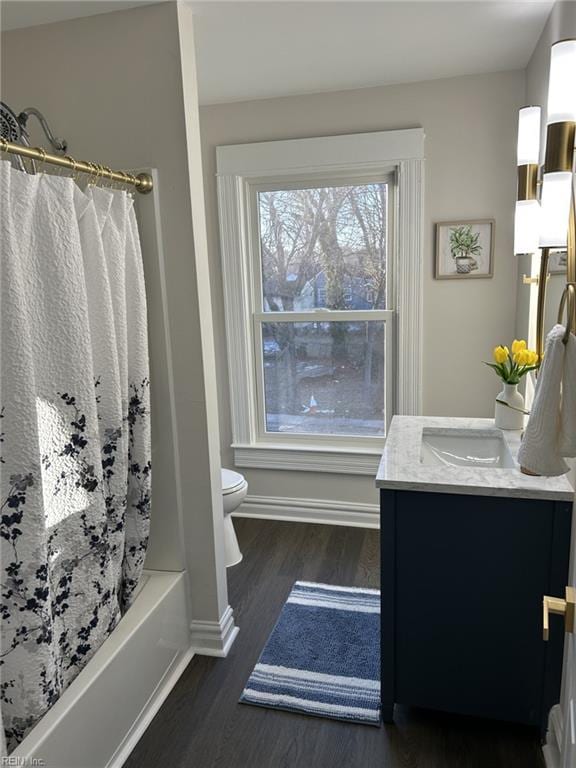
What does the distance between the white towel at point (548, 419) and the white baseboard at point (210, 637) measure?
1.48m

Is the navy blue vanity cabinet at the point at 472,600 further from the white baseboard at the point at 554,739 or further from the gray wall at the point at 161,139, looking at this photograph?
the gray wall at the point at 161,139

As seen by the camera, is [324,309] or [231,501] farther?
[324,309]

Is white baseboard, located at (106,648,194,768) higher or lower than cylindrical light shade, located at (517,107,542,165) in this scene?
lower

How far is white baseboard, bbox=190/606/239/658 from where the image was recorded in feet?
7.11

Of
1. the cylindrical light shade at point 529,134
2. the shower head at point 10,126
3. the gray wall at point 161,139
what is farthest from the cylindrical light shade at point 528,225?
the shower head at point 10,126

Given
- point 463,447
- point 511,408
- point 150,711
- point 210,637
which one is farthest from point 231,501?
point 511,408

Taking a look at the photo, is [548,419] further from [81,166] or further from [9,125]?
[9,125]

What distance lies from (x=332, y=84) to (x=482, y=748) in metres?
2.81

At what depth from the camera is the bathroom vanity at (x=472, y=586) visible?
156 centimetres

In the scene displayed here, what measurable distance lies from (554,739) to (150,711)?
1.26 m

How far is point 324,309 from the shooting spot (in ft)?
10.3

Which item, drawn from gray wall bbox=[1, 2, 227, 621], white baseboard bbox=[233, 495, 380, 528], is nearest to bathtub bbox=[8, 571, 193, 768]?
gray wall bbox=[1, 2, 227, 621]

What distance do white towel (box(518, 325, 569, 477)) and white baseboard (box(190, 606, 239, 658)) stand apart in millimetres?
1480

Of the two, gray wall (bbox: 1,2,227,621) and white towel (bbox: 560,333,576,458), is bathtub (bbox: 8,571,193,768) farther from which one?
white towel (bbox: 560,333,576,458)
